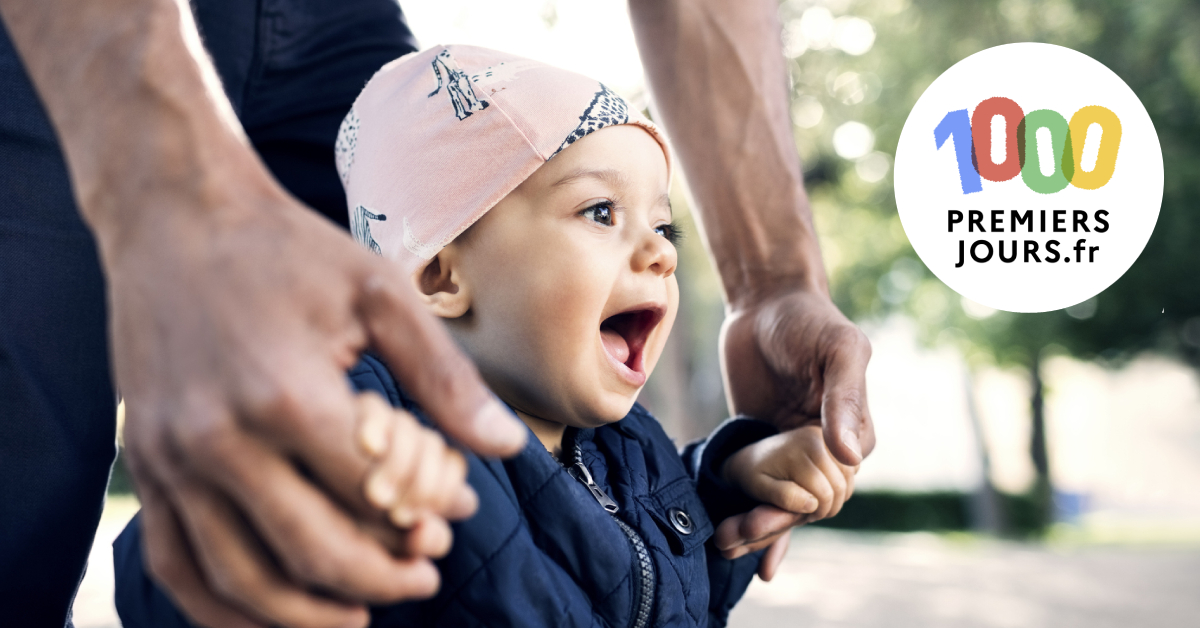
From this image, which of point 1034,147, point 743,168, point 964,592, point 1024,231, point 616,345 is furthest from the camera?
point 1034,147

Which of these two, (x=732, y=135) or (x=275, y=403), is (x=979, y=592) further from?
(x=275, y=403)

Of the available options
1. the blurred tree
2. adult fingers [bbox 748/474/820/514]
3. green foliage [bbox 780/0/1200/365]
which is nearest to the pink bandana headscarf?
adult fingers [bbox 748/474/820/514]

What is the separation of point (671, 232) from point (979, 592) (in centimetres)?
613

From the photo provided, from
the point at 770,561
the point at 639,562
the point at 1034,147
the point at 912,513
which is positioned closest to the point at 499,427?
the point at 639,562

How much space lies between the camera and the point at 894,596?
6.46 m

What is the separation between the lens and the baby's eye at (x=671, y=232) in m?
1.63

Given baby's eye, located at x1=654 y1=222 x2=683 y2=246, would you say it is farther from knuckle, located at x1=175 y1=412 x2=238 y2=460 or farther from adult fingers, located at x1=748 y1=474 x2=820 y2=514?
knuckle, located at x1=175 y1=412 x2=238 y2=460

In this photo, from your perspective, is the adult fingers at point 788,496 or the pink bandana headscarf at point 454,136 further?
the adult fingers at point 788,496

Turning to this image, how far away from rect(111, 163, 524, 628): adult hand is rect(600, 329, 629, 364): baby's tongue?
0.79 metres

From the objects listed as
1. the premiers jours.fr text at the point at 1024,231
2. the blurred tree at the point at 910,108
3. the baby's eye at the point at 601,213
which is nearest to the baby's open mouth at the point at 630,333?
the baby's eye at the point at 601,213

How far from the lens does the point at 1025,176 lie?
21.8 ft

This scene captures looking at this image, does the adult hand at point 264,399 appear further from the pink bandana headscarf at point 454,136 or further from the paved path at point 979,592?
the paved path at point 979,592

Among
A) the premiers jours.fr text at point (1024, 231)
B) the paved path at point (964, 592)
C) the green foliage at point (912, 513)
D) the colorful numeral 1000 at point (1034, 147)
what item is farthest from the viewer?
the green foliage at point (912, 513)

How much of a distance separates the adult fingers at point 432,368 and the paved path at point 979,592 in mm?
5143
